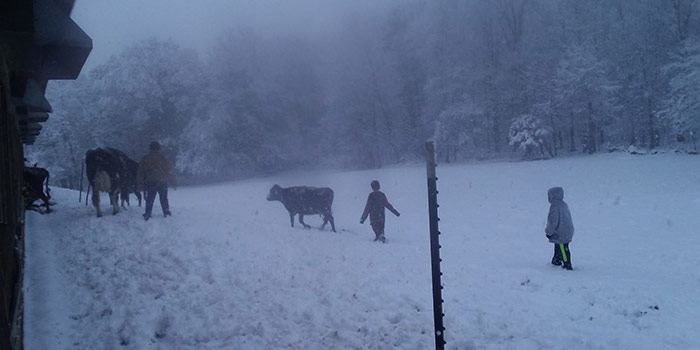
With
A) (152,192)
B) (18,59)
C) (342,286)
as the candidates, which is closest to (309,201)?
(152,192)

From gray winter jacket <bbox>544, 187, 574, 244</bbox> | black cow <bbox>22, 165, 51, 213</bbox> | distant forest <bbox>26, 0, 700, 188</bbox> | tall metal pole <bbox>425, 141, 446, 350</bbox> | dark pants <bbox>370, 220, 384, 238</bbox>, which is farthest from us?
distant forest <bbox>26, 0, 700, 188</bbox>

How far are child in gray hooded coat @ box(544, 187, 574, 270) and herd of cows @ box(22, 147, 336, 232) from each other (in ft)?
21.7

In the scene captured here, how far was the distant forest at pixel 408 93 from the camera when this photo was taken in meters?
23.3

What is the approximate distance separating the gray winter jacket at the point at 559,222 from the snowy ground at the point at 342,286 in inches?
27.6

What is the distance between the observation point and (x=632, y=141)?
29094 mm

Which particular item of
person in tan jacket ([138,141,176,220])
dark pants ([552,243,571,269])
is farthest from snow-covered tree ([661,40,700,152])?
person in tan jacket ([138,141,176,220])

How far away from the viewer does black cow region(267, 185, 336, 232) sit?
13.6m

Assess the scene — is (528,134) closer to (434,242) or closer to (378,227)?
(378,227)

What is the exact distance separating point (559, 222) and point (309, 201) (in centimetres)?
779

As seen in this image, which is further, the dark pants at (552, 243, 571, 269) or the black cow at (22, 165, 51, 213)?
the black cow at (22, 165, 51, 213)

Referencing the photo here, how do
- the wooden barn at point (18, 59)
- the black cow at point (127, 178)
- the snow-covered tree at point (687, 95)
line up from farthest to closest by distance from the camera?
the snow-covered tree at point (687, 95), the black cow at point (127, 178), the wooden barn at point (18, 59)

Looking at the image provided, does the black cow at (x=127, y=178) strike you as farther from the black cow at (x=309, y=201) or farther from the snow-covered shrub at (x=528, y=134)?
the snow-covered shrub at (x=528, y=134)

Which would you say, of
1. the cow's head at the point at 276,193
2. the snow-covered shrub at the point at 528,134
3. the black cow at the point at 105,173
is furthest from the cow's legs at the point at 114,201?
the snow-covered shrub at the point at 528,134

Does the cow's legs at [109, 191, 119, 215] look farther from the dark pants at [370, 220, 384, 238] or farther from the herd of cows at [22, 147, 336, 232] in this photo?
the dark pants at [370, 220, 384, 238]
